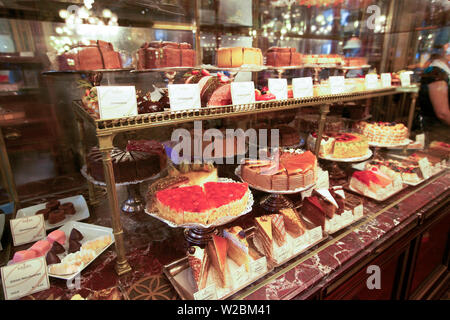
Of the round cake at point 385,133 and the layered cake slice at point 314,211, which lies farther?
the round cake at point 385,133

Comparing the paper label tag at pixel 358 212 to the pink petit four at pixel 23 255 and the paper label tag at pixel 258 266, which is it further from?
the pink petit four at pixel 23 255

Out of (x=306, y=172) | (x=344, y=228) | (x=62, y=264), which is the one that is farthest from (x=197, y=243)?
(x=344, y=228)

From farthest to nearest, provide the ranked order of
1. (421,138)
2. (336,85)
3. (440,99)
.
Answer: (421,138)
(440,99)
(336,85)

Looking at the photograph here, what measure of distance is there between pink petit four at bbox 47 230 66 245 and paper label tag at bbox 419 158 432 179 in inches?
127

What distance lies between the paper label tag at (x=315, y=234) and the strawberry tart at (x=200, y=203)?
49 centimetres

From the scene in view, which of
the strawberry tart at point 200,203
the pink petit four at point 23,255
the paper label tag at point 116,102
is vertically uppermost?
the paper label tag at point 116,102

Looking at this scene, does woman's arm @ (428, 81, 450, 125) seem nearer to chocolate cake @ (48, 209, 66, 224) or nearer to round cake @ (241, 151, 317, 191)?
round cake @ (241, 151, 317, 191)

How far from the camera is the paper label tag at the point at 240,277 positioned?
1404 mm

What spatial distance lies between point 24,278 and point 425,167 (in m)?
3.44

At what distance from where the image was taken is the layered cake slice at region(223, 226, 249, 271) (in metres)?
1.49

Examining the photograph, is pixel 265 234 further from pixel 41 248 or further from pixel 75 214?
pixel 75 214

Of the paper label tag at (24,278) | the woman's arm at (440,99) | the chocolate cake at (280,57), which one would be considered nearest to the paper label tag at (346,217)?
the chocolate cake at (280,57)

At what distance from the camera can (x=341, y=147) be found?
265 centimetres

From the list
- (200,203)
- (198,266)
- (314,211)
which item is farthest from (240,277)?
(314,211)
